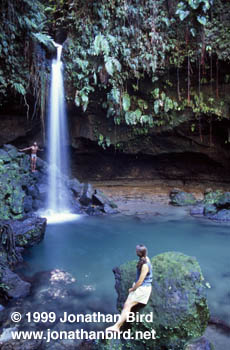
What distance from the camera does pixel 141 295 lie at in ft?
10.3

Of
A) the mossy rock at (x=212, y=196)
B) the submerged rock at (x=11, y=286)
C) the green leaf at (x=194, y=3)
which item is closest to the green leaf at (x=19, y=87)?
the green leaf at (x=194, y=3)

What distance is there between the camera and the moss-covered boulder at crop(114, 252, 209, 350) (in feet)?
10.0

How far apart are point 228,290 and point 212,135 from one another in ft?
32.1

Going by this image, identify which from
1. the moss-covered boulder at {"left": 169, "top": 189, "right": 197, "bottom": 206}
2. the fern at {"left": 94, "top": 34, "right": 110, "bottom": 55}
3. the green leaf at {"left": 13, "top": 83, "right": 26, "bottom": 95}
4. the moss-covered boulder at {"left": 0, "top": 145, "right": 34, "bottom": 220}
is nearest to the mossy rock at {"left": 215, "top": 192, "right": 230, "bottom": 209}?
the moss-covered boulder at {"left": 169, "top": 189, "right": 197, "bottom": 206}

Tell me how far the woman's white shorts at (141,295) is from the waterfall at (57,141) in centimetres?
888

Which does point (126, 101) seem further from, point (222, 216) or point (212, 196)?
point (222, 216)

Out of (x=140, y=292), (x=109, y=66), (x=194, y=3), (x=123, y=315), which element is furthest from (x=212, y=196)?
(x=123, y=315)

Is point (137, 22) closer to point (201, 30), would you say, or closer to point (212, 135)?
point (201, 30)

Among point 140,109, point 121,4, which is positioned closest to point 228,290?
point 140,109

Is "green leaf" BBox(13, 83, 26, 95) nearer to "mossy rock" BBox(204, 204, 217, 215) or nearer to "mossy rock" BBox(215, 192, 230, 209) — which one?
"mossy rock" BBox(204, 204, 217, 215)

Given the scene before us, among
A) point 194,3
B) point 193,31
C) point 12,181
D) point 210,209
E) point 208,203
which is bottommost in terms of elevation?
point 210,209

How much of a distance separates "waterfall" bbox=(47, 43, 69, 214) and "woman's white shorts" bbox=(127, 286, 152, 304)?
8875mm

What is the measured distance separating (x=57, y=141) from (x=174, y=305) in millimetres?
11710

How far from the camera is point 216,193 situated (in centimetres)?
1263
